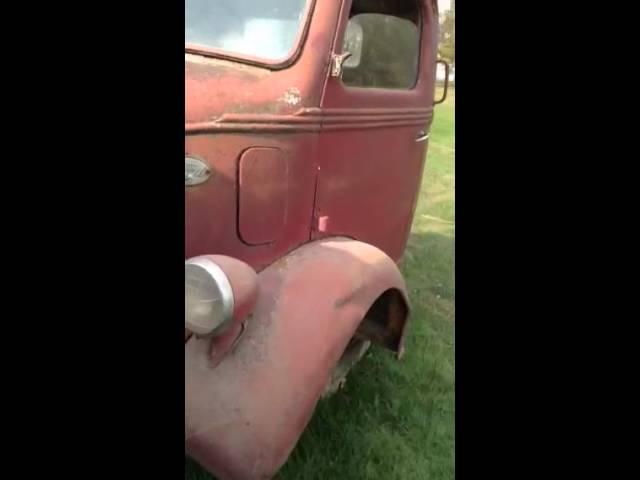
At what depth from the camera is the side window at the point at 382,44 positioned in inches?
91.6

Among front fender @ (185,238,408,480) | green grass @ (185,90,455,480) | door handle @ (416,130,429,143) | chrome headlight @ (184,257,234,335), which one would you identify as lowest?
green grass @ (185,90,455,480)

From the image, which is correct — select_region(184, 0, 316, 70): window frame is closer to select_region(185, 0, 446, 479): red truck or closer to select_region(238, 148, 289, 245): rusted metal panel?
select_region(185, 0, 446, 479): red truck

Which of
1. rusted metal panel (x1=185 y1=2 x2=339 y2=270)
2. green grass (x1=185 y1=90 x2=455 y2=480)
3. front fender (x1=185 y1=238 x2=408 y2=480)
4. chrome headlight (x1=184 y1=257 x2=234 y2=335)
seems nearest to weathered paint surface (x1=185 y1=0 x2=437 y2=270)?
rusted metal panel (x1=185 y1=2 x2=339 y2=270)

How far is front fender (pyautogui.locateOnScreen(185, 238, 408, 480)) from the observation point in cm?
159

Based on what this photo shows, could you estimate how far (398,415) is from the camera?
265 cm

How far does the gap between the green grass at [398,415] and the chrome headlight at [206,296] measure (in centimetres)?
76

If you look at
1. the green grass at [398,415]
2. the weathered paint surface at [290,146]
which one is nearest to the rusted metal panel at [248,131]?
the weathered paint surface at [290,146]

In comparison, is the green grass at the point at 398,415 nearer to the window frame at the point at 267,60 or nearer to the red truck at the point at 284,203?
the red truck at the point at 284,203

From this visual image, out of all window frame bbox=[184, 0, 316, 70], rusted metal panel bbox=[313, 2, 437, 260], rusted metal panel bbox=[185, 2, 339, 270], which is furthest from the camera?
rusted metal panel bbox=[313, 2, 437, 260]

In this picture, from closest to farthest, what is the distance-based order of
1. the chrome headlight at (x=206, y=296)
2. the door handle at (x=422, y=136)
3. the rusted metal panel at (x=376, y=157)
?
1. the chrome headlight at (x=206, y=296)
2. the rusted metal panel at (x=376, y=157)
3. the door handle at (x=422, y=136)

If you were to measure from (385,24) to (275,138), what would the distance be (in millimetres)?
809
